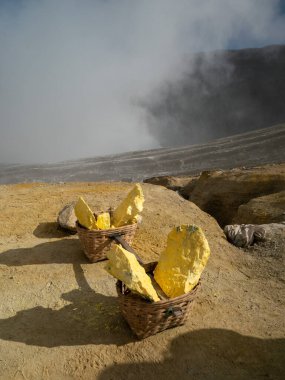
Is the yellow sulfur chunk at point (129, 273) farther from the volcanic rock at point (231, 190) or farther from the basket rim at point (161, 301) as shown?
the volcanic rock at point (231, 190)

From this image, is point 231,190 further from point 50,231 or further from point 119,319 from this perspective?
point 119,319

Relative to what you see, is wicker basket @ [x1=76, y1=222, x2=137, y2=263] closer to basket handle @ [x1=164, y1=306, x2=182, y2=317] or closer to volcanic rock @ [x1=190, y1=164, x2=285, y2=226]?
basket handle @ [x1=164, y1=306, x2=182, y2=317]

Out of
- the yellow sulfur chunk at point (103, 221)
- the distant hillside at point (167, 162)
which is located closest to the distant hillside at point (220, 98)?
the distant hillside at point (167, 162)

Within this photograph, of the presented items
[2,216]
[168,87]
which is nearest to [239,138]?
[2,216]

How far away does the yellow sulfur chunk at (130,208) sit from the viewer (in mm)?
3771

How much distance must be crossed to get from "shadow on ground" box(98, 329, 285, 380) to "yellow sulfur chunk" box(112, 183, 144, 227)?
4.87 ft

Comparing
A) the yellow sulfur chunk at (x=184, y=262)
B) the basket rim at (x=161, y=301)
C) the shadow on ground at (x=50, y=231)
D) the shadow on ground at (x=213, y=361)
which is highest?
the yellow sulfur chunk at (x=184, y=262)

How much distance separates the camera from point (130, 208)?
12.6 feet

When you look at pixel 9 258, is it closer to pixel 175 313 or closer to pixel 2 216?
pixel 2 216

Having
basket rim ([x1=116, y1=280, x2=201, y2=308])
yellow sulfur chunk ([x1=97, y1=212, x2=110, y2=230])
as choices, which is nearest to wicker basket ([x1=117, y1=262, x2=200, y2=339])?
basket rim ([x1=116, y1=280, x2=201, y2=308])

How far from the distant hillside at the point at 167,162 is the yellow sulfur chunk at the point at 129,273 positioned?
1248 centimetres

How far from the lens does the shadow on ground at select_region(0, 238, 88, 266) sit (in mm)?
3945

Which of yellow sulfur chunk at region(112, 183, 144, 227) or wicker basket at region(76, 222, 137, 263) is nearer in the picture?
wicker basket at region(76, 222, 137, 263)

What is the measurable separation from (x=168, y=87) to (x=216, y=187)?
3784 cm
